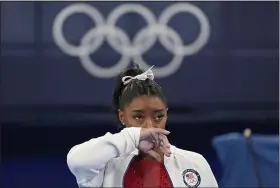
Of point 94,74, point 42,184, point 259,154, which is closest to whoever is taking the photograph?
point 259,154

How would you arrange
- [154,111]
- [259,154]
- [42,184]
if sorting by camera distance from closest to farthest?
[154,111] < [259,154] < [42,184]

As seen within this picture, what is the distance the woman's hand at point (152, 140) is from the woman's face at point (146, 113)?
6cm

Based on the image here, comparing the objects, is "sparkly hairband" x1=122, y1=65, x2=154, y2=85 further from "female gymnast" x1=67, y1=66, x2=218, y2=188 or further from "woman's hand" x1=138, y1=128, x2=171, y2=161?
"woman's hand" x1=138, y1=128, x2=171, y2=161

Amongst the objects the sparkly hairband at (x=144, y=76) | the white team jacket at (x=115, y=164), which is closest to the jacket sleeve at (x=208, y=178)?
the white team jacket at (x=115, y=164)

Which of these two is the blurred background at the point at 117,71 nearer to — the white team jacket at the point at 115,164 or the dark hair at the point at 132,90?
the dark hair at the point at 132,90

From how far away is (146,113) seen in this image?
1.35 meters

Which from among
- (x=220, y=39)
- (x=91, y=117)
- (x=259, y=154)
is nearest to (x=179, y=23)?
(x=220, y=39)

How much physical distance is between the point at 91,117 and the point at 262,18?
135 cm

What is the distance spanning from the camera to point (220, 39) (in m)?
3.71

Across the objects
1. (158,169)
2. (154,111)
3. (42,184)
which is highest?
(154,111)

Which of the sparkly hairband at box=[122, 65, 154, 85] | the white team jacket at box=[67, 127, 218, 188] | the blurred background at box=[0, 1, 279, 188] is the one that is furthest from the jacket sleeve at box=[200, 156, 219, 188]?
the blurred background at box=[0, 1, 279, 188]

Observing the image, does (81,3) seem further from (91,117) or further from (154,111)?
(154,111)

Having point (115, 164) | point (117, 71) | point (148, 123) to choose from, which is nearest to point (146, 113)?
point (148, 123)

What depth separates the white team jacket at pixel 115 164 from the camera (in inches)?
50.9
